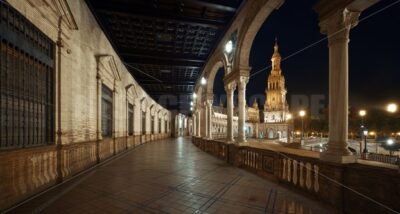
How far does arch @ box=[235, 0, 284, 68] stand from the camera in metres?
7.55

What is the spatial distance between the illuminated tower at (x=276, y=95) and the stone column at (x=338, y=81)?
2461 inches

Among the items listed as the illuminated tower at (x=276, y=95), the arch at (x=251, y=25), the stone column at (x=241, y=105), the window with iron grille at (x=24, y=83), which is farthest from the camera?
the illuminated tower at (x=276, y=95)

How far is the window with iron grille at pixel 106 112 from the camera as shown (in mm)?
10682

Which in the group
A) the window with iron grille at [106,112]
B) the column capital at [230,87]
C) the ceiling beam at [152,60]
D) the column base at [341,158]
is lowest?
the column base at [341,158]

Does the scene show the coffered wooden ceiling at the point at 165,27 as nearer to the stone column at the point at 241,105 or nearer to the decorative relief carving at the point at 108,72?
the decorative relief carving at the point at 108,72

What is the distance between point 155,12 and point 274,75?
204 feet

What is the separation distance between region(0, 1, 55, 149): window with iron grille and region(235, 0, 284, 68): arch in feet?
24.0

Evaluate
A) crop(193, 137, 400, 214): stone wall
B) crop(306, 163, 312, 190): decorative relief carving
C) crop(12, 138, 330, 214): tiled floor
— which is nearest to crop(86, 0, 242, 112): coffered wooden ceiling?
crop(12, 138, 330, 214): tiled floor

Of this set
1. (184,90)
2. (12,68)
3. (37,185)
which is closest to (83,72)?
(12,68)

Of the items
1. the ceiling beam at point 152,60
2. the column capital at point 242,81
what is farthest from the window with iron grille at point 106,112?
the column capital at point 242,81

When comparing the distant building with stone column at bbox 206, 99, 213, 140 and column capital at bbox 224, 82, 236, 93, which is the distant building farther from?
column capital at bbox 224, 82, 236, 93

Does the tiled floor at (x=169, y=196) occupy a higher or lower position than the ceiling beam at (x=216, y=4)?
lower

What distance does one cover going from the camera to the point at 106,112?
11.4m

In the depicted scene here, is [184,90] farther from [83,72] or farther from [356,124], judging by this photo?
[356,124]
